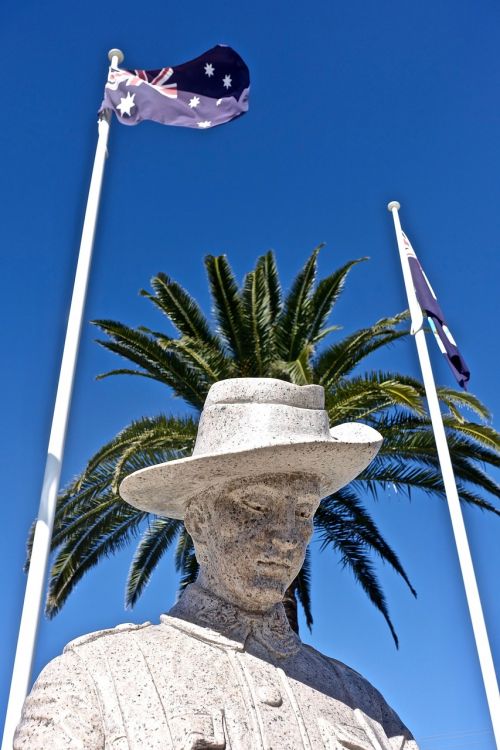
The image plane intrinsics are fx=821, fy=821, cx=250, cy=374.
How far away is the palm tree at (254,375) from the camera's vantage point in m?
11.1

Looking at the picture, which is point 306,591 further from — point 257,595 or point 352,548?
point 257,595

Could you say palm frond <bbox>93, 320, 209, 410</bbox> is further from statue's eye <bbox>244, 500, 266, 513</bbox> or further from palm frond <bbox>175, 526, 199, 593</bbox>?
statue's eye <bbox>244, 500, 266, 513</bbox>

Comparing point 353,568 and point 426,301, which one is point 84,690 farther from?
point 353,568

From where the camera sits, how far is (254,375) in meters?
11.9

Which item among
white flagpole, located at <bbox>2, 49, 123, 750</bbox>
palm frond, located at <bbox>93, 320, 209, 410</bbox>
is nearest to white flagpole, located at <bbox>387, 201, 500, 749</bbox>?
palm frond, located at <bbox>93, 320, 209, 410</bbox>

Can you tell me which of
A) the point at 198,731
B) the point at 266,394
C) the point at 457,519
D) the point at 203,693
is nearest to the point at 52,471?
the point at 266,394

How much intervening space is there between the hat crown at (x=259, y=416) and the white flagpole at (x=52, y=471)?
10.4 feet

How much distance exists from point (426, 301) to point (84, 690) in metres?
8.80

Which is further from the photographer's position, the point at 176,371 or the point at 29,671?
the point at 176,371

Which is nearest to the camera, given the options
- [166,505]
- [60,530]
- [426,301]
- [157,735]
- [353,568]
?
[157,735]

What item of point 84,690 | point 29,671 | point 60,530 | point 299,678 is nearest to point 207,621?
point 299,678

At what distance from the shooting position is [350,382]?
1105 cm

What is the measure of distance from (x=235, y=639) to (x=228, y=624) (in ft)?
0.21

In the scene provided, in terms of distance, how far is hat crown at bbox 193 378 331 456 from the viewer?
3.03m
